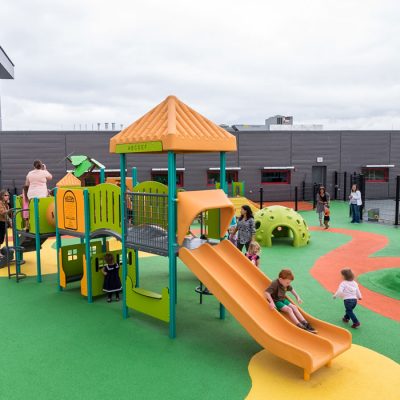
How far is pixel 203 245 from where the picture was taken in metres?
7.40

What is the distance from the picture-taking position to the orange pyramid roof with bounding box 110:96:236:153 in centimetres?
689

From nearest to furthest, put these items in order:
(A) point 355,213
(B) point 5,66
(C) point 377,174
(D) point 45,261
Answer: (D) point 45,261, (A) point 355,213, (B) point 5,66, (C) point 377,174

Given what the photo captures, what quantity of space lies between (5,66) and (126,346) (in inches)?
1151

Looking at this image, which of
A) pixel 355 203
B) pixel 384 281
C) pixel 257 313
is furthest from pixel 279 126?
pixel 257 313

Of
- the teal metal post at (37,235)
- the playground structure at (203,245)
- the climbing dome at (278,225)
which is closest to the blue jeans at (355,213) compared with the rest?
the climbing dome at (278,225)

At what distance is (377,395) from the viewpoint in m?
5.17

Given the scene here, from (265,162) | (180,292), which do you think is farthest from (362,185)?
(180,292)

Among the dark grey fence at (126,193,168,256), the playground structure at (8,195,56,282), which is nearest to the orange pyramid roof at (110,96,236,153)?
the dark grey fence at (126,193,168,256)

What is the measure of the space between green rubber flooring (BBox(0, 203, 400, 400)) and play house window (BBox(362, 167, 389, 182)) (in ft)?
75.7

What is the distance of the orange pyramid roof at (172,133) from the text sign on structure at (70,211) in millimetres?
2178

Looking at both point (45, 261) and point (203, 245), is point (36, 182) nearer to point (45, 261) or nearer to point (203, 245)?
point (45, 261)

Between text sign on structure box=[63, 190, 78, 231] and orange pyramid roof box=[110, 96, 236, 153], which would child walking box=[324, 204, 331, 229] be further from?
text sign on structure box=[63, 190, 78, 231]

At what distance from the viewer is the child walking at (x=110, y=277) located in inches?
352

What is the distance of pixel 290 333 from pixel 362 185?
56.3 ft
